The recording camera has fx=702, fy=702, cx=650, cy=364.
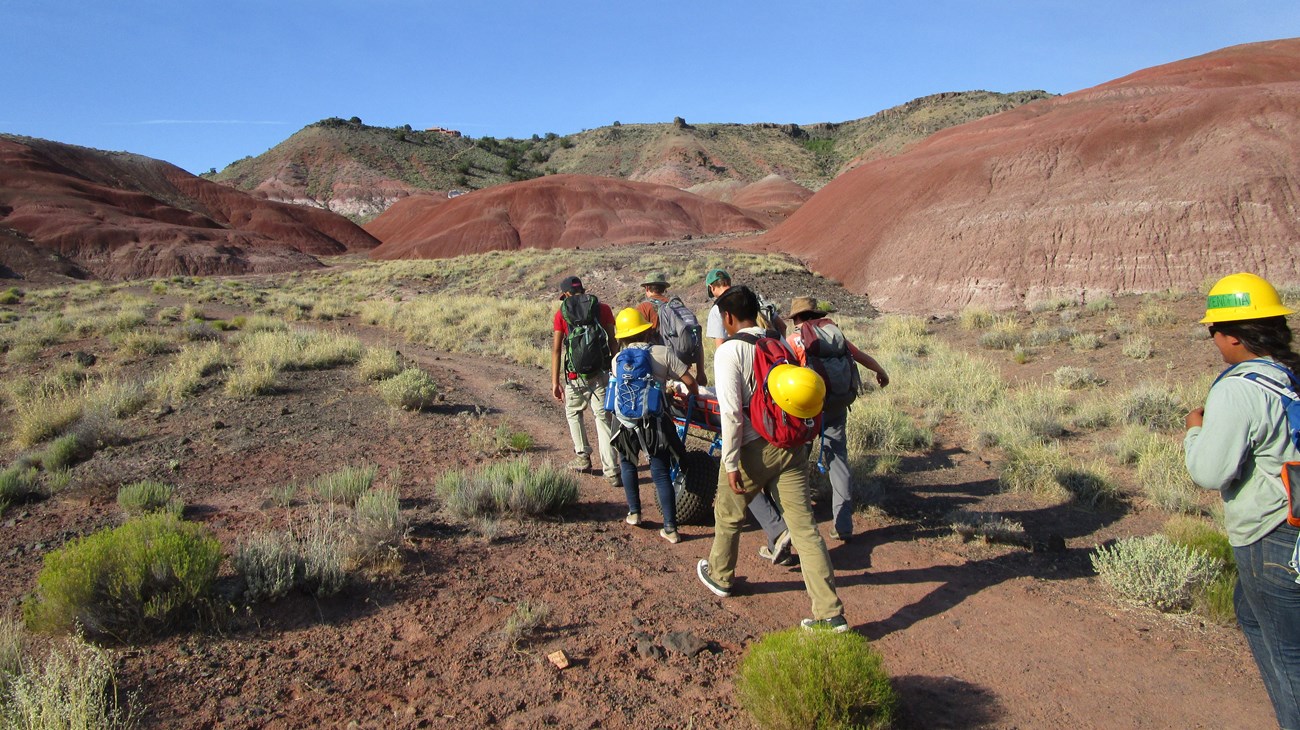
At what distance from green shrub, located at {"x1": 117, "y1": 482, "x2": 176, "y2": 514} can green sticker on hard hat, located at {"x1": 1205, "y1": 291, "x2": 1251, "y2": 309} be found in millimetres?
6829

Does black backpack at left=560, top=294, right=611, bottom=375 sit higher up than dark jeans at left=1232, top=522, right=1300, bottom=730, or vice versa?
black backpack at left=560, top=294, right=611, bottom=375

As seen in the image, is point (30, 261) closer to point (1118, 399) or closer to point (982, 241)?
point (982, 241)

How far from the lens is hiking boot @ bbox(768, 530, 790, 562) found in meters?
4.70

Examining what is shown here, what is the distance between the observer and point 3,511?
5.91 m

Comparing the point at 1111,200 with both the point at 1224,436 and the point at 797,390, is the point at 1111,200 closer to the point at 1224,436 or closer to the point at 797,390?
the point at 797,390

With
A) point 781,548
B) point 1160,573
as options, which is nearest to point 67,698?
point 781,548

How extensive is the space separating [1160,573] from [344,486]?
5826mm

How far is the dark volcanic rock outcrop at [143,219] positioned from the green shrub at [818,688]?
2134 inches

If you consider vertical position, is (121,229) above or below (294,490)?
above

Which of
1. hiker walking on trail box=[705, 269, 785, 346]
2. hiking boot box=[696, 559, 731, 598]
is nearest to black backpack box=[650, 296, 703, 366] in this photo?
hiker walking on trail box=[705, 269, 785, 346]

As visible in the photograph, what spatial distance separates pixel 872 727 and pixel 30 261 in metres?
55.2

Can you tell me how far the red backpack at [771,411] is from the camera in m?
3.61

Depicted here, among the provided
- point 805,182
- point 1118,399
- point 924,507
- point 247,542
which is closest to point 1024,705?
point 924,507

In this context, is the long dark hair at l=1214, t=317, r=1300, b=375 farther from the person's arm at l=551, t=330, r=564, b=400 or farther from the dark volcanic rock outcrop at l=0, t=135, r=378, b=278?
the dark volcanic rock outcrop at l=0, t=135, r=378, b=278
